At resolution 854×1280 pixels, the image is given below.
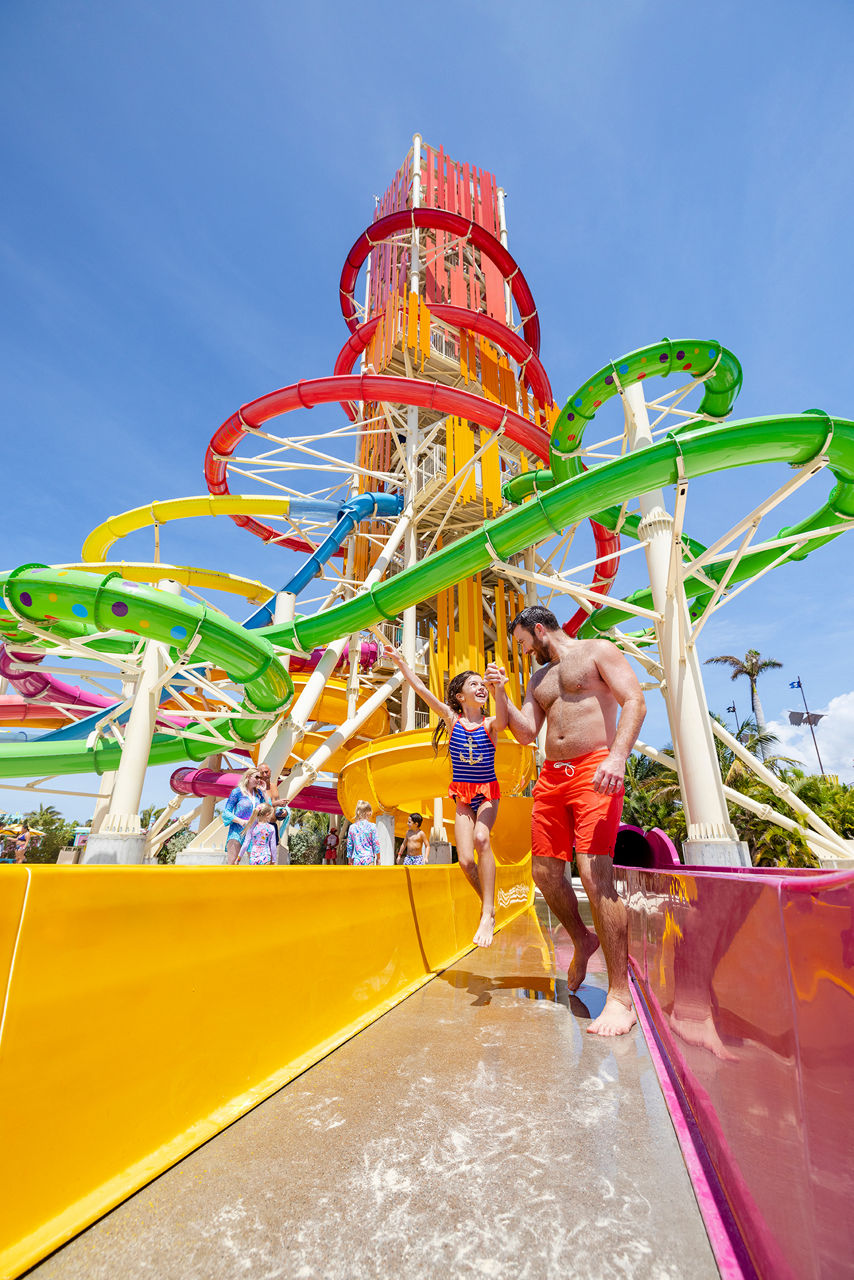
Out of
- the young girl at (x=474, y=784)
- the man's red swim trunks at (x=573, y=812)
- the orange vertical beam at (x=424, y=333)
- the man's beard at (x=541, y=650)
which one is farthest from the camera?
the orange vertical beam at (x=424, y=333)

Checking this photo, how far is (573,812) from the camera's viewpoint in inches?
102

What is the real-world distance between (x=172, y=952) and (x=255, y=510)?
1329cm

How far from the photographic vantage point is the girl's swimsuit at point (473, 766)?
3426 millimetres

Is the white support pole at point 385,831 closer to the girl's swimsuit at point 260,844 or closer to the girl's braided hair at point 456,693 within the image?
the girl's swimsuit at point 260,844

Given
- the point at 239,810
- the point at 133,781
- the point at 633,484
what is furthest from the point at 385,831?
the point at 633,484

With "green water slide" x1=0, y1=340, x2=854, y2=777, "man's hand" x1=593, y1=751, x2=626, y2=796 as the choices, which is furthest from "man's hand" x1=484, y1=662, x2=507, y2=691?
"green water slide" x1=0, y1=340, x2=854, y2=777

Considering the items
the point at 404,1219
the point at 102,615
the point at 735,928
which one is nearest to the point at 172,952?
the point at 404,1219

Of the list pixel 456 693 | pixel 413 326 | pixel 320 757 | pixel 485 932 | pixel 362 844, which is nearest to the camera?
pixel 485 932

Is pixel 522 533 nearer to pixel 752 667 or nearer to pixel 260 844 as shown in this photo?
pixel 260 844

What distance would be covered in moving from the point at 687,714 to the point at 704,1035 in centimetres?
534

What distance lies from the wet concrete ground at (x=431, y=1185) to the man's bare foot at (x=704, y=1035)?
19cm

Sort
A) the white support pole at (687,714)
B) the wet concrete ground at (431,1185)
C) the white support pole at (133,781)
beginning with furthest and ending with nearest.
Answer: the white support pole at (133,781)
the white support pole at (687,714)
the wet concrete ground at (431,1185)

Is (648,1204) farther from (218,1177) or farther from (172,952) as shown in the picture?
(172,952)

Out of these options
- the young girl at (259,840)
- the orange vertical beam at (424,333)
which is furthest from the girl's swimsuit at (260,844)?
the orange vertical beam at (424,333)
